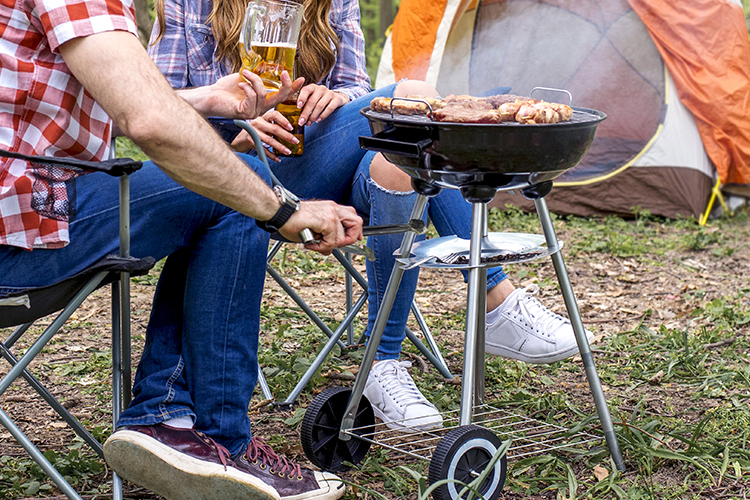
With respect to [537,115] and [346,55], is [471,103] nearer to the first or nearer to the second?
[537,115]

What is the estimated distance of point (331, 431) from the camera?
1853 mm

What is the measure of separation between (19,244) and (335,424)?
0.86 metres

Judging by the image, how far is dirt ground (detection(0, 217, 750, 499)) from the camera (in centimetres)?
218

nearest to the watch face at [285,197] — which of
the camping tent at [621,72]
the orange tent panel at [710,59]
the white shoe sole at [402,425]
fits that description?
the white shoe sole at [402,425]

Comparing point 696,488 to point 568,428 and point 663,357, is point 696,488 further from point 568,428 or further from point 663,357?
point 663,357

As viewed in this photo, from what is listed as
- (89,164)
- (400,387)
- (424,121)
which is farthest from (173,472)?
(424,121)

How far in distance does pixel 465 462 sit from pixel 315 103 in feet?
3.50

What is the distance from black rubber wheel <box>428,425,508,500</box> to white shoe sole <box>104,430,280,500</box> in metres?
0.36

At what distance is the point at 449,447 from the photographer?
1.49 metres

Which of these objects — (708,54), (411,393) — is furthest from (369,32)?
(411,393)

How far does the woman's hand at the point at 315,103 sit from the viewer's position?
206 centimetres

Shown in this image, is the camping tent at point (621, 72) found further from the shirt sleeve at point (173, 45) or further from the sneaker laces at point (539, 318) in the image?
the shirt sleeve at point (173, 45)

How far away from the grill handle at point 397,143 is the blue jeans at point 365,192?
1.41 feet

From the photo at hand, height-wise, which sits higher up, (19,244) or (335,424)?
(19,244)
